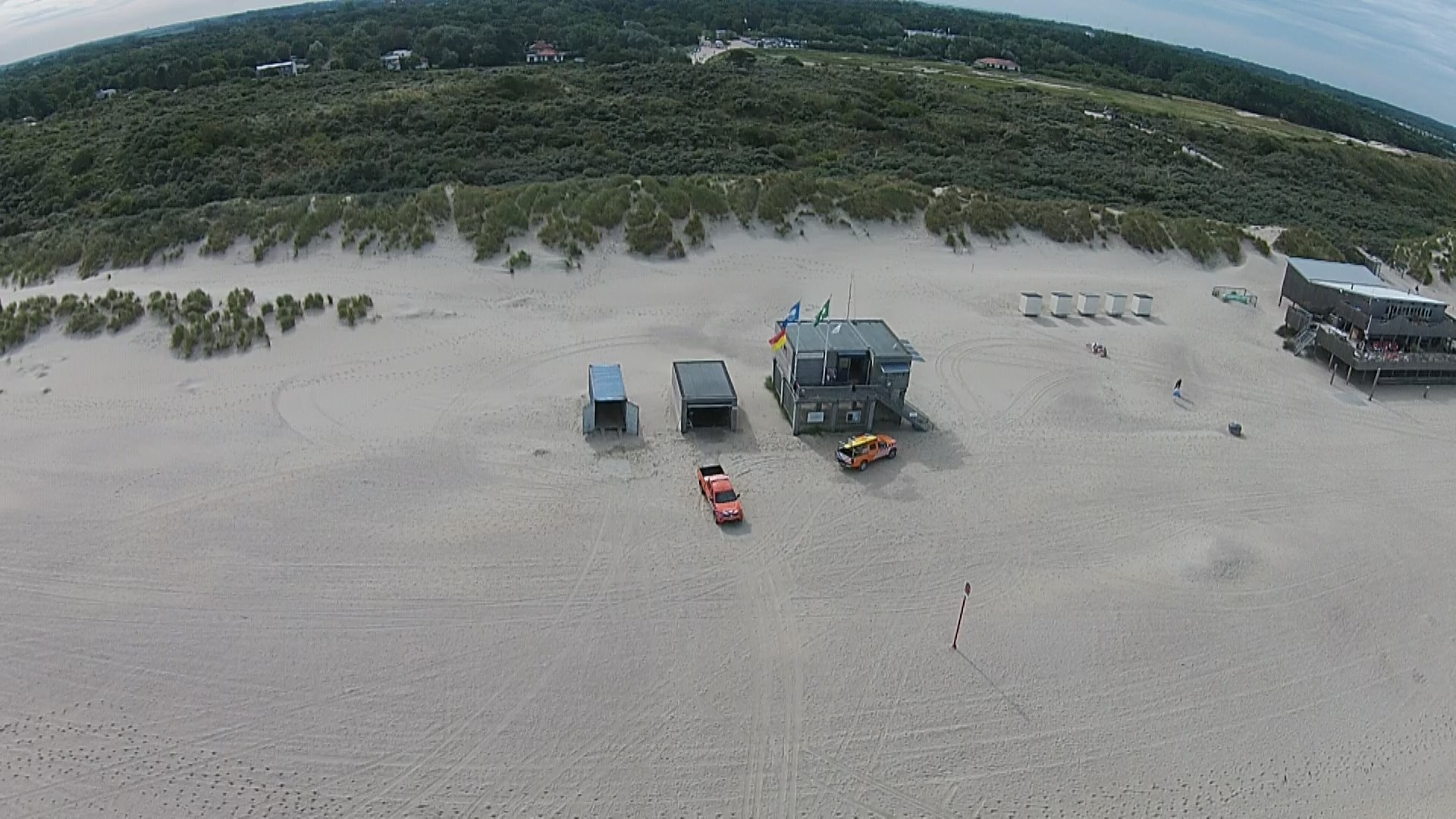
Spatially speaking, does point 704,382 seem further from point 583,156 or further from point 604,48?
point 604,48

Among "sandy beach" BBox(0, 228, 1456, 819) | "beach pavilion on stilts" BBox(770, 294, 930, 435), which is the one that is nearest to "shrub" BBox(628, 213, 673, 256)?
"sandy beach" BBox(0, 228, 1456, 819)

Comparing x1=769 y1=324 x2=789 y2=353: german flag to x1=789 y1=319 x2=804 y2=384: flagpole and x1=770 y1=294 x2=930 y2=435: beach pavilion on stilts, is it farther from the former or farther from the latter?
x1=789 y1=319 x2=804 y2=384: flagpole

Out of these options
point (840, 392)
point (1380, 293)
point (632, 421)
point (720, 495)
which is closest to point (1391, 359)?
point (1380, 293)

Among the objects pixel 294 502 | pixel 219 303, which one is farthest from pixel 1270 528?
pixel 219 303

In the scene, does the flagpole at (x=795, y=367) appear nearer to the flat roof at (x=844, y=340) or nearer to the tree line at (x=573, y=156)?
the flat roof at (x=844, y=340)

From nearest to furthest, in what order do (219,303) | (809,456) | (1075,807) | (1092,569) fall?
(1075,807), (1092,569), (809,456), (219,303)

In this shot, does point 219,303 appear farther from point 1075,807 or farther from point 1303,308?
point 1303,308
